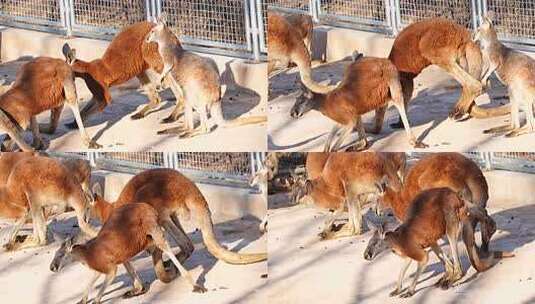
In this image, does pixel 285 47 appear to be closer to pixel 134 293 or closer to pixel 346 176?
pixel 346 176

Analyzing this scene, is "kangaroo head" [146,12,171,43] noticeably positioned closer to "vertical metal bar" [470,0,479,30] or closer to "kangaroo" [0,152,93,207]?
"kangaroo" [0,152,93,207]

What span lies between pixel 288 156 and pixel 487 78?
1.12m

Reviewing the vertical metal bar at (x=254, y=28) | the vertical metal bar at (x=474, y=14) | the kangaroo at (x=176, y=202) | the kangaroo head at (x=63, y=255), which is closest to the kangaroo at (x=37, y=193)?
the kangaroo at (x=176, y=202)

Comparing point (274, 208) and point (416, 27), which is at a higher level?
point (416, 27)

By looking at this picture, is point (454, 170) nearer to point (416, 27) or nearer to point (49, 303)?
point (416, 27)

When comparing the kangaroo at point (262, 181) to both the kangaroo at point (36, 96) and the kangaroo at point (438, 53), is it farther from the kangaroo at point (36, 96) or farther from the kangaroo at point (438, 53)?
the kangaroo at point (36, 96)

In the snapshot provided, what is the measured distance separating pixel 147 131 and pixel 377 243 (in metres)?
2.27

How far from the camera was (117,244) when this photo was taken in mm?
10750

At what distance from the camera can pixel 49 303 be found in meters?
11.0

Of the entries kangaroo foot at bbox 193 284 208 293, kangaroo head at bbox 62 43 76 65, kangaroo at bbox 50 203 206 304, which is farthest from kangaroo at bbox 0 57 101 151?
kangaroo foot at bbox 193 284 208 293

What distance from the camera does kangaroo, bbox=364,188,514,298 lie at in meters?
10.7

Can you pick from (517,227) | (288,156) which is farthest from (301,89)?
(517,227)

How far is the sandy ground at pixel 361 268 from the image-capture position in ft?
35.4

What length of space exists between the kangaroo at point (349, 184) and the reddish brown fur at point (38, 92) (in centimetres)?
144
